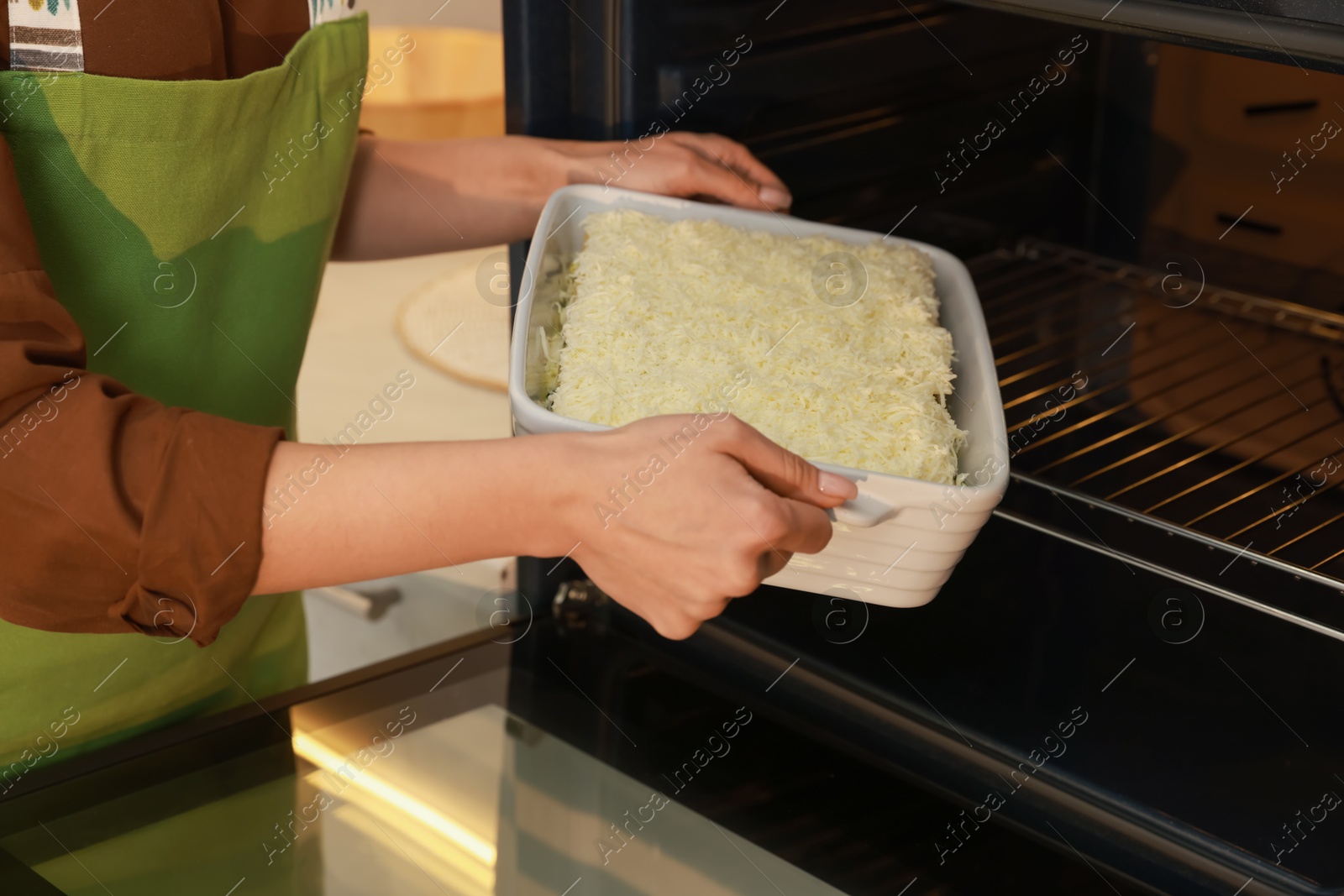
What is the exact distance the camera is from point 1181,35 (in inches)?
24.7

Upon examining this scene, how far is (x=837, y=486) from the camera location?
23.6 inches

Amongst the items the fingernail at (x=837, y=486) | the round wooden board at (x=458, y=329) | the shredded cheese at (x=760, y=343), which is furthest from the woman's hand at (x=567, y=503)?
the round wooden board at (x=458, y=329)

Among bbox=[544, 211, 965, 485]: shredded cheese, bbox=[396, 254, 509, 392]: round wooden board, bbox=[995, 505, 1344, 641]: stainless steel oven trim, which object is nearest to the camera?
bbox=[544, 211, 965, 485]: shredded cheese

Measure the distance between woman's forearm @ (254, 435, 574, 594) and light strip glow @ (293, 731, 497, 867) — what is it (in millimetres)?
221

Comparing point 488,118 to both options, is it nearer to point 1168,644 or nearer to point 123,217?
point 123,217

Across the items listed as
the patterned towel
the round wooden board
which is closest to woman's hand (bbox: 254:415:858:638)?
the patterned towel

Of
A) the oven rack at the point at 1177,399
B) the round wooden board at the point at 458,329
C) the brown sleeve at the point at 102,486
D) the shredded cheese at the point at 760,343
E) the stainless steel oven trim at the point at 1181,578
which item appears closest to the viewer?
the brown sleeve at the point at 102,486

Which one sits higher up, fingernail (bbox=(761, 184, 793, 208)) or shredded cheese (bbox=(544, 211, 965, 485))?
fingernail (bbox=(761, 184, 793, 208))

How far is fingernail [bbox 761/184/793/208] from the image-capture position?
0.95 metres

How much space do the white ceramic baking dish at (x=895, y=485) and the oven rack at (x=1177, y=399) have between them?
17 centimetres

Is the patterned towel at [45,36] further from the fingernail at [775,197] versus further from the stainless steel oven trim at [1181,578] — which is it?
the stainless steel oven trim at [1181,578]

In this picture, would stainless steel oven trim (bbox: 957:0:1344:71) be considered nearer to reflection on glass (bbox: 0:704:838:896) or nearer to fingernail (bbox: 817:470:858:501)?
fingernail (bbox: 817:470:858:501)

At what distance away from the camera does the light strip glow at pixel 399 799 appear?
0.74m

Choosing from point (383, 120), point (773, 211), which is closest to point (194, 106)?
point (773, 211)
